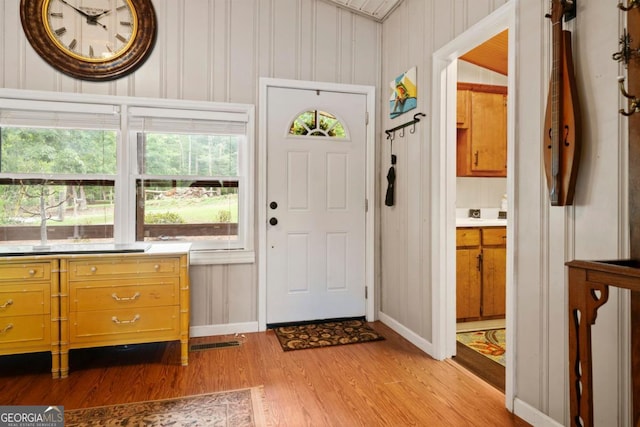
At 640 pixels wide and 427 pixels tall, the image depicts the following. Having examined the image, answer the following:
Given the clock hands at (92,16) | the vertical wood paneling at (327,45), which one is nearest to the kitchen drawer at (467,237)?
the vertical wood paneling at (327,45)

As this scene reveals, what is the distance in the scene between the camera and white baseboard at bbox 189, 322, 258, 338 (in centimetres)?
300

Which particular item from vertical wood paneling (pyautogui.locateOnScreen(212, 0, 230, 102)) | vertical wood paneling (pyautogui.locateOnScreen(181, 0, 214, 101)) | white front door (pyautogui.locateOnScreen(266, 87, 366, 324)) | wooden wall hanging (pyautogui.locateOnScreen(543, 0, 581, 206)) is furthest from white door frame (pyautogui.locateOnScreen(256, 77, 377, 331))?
wooden wall hanging (pyautogui.locateOnScreen(543, 0, 581, 206))

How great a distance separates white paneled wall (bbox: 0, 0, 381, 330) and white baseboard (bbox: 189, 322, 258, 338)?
33 millimetres

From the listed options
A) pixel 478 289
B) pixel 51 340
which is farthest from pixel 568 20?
pixel 51 340

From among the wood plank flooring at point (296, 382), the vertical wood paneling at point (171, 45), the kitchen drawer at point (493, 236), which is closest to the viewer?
the wood plank flooring at point (296, 382)

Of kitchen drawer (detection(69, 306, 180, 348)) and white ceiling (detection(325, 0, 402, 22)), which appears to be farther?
white ceiling (detection(325, 0, 402, 22))

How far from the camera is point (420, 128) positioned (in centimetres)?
278

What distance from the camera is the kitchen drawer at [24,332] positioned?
7.36ft

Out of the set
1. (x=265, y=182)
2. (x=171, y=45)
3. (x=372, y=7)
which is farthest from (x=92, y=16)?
(x=372, y=7)

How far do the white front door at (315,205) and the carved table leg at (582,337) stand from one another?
A: 2128 millimetres

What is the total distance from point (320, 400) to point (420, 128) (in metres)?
2.04

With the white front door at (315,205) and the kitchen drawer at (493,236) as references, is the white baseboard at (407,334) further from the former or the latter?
the kitchen drawer at (493,236)

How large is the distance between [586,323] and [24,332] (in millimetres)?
3011

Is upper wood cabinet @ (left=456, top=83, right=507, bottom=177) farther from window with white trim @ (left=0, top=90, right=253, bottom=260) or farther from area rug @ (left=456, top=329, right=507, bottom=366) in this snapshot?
window with white trim @ (left=0, top=90, right=253, bottom=260)
